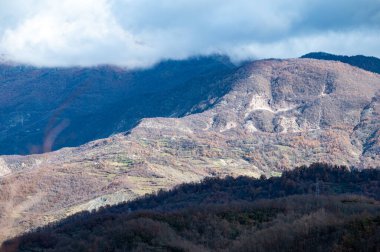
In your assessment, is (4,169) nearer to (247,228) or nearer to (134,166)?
(134,166)

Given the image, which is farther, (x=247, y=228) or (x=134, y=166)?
(x=134, y=166)

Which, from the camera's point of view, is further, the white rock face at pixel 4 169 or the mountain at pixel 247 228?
the white rock face at pixel 4 169

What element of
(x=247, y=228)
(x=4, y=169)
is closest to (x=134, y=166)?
(x=4, y=169)

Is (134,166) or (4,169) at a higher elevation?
(4,169)

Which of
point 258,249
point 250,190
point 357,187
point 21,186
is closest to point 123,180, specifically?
point 21,186

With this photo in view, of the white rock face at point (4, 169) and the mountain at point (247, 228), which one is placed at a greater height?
the white rock face at point (4, 169)

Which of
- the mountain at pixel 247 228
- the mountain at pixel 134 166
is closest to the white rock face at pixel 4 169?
the mountain at pixel 134 166

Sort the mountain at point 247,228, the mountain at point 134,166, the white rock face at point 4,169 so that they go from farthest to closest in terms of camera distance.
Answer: the white rock face at point 4,169 → the mountain at point 134,166 → the mountain at point 247,228

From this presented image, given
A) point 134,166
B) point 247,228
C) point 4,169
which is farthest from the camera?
point 4,169

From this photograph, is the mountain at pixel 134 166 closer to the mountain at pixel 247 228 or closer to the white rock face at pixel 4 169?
the white rock face at pixel 4 169

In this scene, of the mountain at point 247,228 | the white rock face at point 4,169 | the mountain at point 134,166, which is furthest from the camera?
the white rock face at point 4,169

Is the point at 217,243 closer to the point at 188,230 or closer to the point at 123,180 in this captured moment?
the point at 188,230
